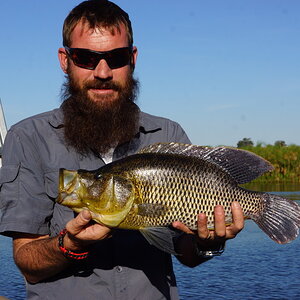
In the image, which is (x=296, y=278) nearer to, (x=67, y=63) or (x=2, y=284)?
(x=2, y=284)

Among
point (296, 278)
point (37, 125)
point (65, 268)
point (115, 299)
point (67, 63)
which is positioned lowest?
point (296, 278)

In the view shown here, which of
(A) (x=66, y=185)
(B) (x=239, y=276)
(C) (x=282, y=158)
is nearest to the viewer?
(A) (x=66, y=185)

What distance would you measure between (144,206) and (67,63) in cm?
139

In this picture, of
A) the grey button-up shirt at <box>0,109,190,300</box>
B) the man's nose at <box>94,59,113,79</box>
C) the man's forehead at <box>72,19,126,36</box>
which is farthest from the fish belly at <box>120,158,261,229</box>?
the man's forehead at <box>72,19,126,36</box>

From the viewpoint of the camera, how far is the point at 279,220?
12.0ft

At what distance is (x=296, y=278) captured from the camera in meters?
12.6

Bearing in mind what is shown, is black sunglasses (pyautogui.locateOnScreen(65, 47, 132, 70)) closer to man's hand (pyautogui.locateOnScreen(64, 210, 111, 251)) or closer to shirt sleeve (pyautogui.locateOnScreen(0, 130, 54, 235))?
shirt sleeve (pyautogui.locateOnScreen(0, 130, 54, 235))

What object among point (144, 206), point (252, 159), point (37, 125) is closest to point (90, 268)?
point (144, 206)

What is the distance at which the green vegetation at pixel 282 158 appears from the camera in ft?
104

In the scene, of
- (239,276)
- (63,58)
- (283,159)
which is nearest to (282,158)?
(283,159)

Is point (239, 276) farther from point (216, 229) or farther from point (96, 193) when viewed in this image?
point (96, 193)

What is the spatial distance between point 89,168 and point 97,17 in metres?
1.03

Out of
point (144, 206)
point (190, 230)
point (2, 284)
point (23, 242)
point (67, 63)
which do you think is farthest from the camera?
point (2, 284)

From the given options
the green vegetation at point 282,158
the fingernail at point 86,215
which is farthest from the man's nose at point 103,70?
the green vegetation at point 282,158
